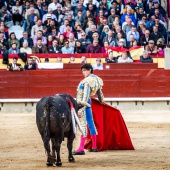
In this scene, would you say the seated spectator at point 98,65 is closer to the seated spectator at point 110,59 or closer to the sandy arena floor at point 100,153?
the seated spectator at point 110,59

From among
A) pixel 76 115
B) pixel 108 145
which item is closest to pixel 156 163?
pixel 76 115

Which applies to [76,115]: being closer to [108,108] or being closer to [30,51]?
[108,108]

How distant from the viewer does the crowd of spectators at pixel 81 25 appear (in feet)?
55.5

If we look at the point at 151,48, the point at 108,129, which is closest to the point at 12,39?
the point at 151,48

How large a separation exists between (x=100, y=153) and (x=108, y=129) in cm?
52

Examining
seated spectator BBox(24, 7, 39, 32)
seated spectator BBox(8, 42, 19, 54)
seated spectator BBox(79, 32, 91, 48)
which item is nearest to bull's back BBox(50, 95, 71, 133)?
seated spectator BBox(8, 42, 19, 54)

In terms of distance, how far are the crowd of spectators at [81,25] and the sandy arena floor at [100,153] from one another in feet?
9.75

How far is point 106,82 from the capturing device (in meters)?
17.1

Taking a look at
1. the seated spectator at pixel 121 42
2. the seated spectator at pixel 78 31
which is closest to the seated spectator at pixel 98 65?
the seated spectator at pixel 121 42

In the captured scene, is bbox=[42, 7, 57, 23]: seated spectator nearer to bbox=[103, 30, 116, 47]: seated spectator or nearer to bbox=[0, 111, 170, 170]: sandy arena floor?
bbox=[103, 30, 116, 47]: seated spectator

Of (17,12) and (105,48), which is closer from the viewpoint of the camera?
(105,48)

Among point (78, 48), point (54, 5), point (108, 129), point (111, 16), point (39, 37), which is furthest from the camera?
point (54, 5)

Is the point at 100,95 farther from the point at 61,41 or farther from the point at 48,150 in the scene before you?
the point at 61,41

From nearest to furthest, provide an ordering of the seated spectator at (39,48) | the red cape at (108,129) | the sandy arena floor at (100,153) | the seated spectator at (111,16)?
the sandy arena floor at (100,153) → the red cape at (108,129) → the seated spectator at (39,48) → the seated spectator at (111,16)
